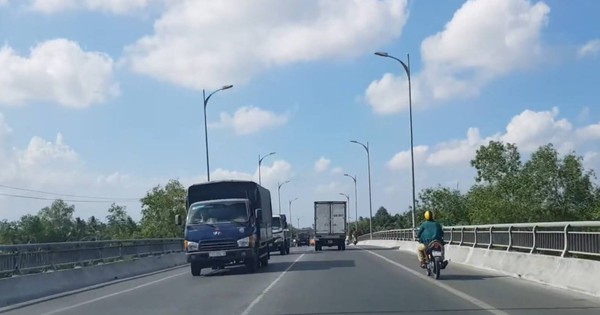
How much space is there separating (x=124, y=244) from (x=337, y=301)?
16763mm

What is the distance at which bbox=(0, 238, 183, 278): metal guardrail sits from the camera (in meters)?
18.6

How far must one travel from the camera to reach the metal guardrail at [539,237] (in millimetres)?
16062

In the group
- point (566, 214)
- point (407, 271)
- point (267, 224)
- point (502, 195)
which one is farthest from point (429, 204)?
point (407, 271)

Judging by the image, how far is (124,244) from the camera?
2986 cm

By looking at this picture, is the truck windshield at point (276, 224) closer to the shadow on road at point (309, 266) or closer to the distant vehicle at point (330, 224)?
the distant vehicle at point (330, 224)

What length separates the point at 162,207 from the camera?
86.3 metres

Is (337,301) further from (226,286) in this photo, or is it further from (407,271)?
(407,271)

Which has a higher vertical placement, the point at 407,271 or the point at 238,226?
the point at 238,226

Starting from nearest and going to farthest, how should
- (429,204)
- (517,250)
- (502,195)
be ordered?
(517,250) → (502,195) → (429,204)

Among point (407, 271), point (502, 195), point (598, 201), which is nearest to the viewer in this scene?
point (407, 271)

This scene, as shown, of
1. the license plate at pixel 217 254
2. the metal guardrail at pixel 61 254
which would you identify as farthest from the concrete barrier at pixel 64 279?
the license plate at pixel 217 254

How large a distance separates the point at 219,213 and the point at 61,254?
550 centimetres

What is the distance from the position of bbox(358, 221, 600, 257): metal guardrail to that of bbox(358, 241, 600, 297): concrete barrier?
27cm

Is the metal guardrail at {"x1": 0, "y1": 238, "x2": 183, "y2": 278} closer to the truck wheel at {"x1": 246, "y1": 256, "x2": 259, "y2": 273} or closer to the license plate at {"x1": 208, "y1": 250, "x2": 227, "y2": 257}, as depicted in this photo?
the license plate at {"x1": 208, "y1": 250, "x2": 227, "y2": 257}
